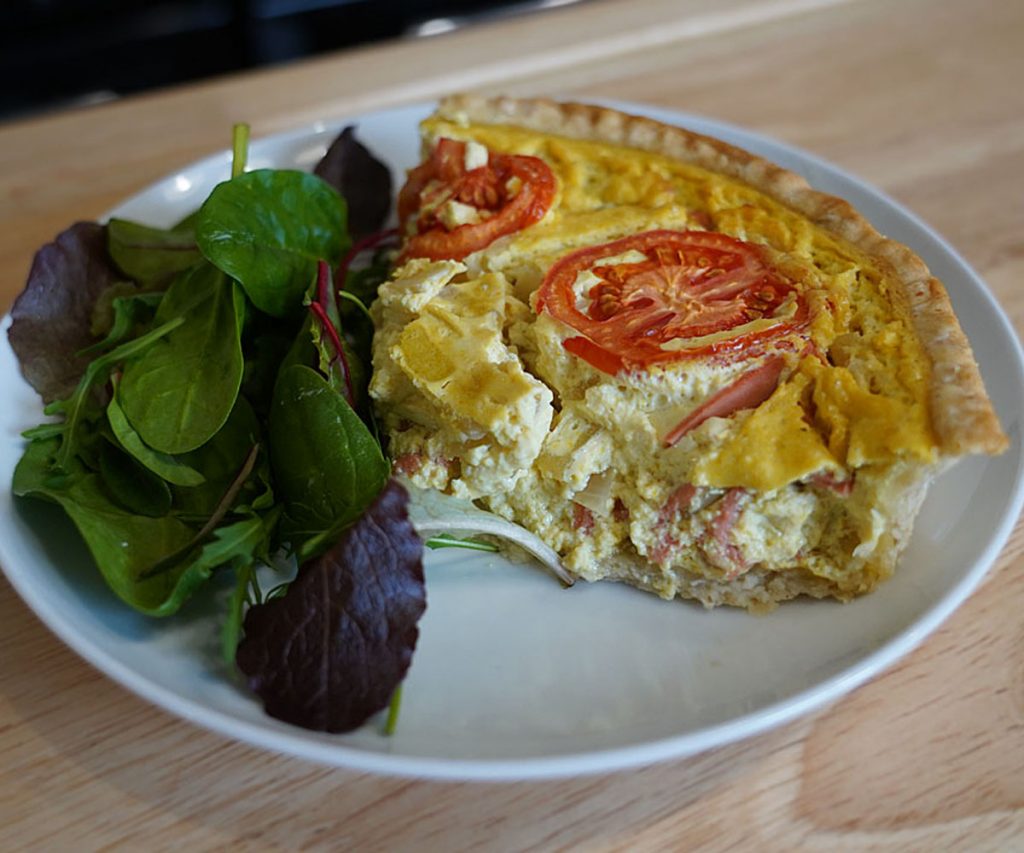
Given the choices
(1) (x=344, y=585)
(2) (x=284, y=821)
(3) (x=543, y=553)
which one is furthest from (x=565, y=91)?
(2) (x=284, y=821)

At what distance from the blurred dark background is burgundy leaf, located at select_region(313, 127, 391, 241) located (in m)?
2.56

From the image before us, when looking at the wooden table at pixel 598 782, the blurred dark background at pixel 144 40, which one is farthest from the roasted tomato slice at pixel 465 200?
the blurred dark background at pixel 144 40

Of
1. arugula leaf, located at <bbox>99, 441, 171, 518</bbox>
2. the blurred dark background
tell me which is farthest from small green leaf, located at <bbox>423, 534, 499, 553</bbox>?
the blurred dark background

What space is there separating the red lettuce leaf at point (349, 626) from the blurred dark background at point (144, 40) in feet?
13.9

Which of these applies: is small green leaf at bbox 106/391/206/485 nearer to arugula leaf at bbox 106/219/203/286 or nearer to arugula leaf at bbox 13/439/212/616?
arugula leaf at bbox 13/439/212/616

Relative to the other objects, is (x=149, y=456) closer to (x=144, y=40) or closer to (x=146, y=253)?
(x=146, y=253)

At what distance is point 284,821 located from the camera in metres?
1.86

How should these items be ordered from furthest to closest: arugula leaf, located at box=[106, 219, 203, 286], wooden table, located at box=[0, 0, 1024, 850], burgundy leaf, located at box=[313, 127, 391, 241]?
burgundy leaf, located at box=[313, 127, 391, 241] → arugula leaf, located at box=[106, 219, 203, 286] → wooden table, located at box=[0, 0, 1024, 850]

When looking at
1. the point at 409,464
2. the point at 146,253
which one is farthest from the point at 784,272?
the point at 146,253

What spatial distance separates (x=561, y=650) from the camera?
2.04 meters

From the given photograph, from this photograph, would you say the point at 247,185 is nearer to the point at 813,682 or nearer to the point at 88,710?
the point at 88,710

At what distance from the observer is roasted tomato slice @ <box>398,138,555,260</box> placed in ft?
8.47

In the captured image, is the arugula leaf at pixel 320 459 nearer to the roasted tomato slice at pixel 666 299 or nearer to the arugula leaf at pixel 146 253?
the roasted tomato slice at pixel 666 299

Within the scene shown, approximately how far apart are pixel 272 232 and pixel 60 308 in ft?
1.93
